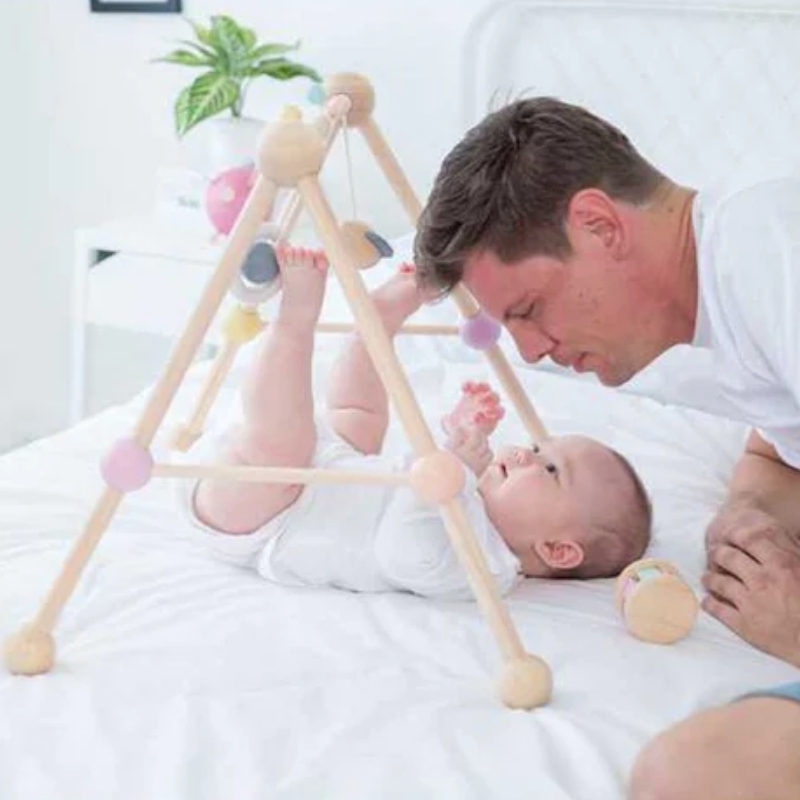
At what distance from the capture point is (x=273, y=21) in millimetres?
2861

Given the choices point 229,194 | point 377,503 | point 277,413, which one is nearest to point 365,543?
point 377,503

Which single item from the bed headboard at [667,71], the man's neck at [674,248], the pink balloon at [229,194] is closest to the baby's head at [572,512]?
the man's neck at [674,248]

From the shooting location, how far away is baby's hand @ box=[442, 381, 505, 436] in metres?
1.54

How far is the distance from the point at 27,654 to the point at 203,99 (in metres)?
1.63

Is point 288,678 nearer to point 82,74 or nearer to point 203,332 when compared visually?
point 203,332

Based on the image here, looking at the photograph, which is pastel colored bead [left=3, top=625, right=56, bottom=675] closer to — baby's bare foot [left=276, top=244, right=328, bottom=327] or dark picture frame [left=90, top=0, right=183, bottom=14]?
baby's bare foot [left=276, top=244, right=328, bottom=327]

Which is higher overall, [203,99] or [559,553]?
[203,99]

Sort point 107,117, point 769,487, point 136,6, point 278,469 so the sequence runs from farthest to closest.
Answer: point 107,117, point 136,6, point 769,487, point 278,469

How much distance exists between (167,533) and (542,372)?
808mm

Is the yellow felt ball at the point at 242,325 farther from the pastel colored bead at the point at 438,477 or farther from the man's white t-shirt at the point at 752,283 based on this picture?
the man's white t-shirt at the point at 752,283

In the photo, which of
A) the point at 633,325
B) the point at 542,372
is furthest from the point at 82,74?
the point at 633,325

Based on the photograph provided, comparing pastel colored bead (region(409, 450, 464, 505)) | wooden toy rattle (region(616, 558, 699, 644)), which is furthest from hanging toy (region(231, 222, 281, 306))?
wooden toy rattle (region(616, 558, 699, 644))

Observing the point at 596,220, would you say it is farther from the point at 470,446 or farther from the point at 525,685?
the point at 525,685

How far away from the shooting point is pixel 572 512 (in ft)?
4.89
